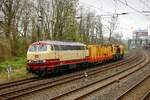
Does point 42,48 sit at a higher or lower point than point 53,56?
higher

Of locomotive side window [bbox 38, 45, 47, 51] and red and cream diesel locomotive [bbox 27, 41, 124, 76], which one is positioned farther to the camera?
locomotive side window [bbox 38, 45, 47, 51]

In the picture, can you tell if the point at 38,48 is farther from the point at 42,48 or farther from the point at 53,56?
the point at 53,56

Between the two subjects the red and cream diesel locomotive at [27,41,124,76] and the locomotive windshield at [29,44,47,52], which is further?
the locomotive windshield at [29,44,47,52]

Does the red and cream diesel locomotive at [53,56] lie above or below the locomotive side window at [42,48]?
below

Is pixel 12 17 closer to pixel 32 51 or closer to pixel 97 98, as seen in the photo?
pixel 32 51

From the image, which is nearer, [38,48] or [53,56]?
[53,56]

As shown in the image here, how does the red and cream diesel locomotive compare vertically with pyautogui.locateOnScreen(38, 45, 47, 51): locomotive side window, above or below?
below

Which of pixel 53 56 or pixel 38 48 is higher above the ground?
pixel 38 48

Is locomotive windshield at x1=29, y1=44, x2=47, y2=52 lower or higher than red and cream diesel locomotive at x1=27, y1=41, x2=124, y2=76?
higher

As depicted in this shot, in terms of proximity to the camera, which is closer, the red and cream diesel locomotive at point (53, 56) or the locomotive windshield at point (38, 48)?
the red and cream diesel locomotive at point (53, 56)

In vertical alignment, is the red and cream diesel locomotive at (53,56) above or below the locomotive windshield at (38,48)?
below

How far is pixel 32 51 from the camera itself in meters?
25.8

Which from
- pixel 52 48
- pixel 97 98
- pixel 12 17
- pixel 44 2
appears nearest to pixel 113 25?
pixel 44 2

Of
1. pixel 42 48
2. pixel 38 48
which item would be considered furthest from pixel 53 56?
pixel 38 48
